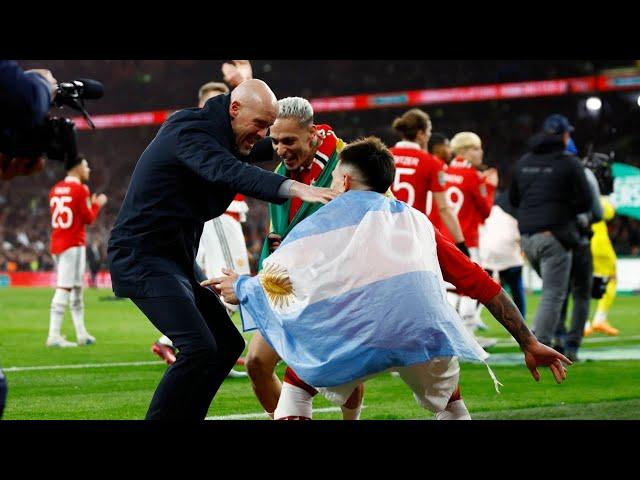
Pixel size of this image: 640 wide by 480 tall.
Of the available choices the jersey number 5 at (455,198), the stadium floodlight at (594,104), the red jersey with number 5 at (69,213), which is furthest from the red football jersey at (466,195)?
the stadium floodlight at (594,104)

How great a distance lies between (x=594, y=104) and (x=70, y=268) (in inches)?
1016

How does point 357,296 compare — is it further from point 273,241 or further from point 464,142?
point 464,142

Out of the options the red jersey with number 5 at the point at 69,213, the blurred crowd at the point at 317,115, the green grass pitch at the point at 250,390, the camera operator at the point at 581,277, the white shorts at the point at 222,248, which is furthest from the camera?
the blurred crowd at the point at 317,115

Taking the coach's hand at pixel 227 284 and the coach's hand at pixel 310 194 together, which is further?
the coach's hand at pixel 227 284

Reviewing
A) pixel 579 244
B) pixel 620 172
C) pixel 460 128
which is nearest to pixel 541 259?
pixel 579 244

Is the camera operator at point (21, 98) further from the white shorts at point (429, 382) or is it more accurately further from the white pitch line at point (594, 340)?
the white pitch line at point (594, 340)

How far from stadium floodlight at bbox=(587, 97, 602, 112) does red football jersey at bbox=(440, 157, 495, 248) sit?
23917 millimetres

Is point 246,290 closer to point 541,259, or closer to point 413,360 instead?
point 413,360

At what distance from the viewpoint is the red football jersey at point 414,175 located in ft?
32.9

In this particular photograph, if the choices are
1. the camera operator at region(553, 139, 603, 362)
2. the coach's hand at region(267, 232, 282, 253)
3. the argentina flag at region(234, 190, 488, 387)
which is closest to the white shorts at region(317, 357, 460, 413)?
the argentina flag at region(234, 190, 488, 387)

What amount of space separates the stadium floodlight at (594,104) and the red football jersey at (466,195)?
2392cm

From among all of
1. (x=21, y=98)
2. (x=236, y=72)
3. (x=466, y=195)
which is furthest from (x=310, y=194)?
(x=466, y=195)

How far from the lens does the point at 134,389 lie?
945 cm
